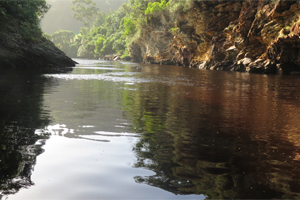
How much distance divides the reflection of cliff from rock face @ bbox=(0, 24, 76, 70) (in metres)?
19.6

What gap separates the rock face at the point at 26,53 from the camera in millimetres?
23828

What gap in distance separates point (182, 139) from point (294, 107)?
5788 millimetres

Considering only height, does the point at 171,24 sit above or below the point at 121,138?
above

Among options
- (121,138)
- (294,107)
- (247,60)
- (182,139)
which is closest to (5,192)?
(121,138)

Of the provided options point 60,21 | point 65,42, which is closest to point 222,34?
point 65,42

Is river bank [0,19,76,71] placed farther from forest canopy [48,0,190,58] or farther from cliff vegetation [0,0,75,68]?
forest canopy [48,0,190,58]

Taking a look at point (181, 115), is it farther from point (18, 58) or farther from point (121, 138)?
point (18, 58)

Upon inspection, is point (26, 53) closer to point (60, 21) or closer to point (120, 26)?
point (120, 26)

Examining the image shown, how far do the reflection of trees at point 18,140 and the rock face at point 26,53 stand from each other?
56.6ft

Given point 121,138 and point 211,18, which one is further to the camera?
point 211,18

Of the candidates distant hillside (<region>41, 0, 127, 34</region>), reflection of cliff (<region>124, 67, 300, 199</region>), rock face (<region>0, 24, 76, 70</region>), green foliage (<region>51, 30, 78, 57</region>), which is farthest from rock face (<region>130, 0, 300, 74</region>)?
distant hillside (<region>41, 0, 127, 34</region>)

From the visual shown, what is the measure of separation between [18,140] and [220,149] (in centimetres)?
380

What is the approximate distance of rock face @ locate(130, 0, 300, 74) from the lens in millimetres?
23750

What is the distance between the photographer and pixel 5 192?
10.4 feet
